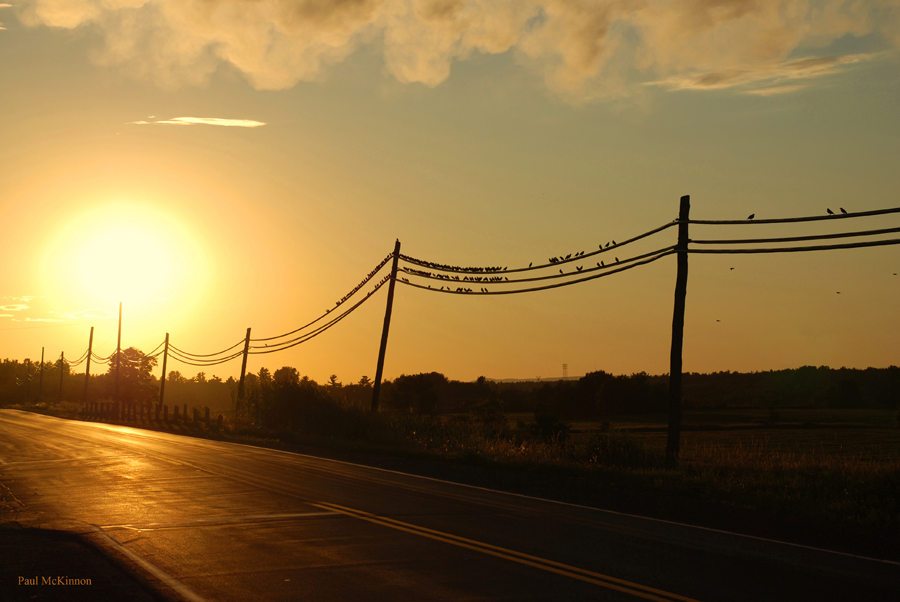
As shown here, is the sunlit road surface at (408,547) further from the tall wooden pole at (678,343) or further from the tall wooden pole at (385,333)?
the tall wooden pole at (385,333)

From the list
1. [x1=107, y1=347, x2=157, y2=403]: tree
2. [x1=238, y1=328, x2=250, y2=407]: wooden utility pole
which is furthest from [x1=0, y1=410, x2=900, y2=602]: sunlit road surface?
[x1=107, y1=347, x2=157, y2=403]: tree

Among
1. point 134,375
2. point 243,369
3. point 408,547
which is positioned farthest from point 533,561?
point 134,375

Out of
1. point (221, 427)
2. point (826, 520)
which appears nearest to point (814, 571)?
point (826, 520)

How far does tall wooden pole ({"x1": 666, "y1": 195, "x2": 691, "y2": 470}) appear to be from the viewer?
17859 mm

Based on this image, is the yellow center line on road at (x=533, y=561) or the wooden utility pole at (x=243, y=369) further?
the wooden utility pole at (x=243, y=369)

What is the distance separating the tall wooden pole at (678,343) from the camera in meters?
17.9

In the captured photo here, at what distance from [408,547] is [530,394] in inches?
4072

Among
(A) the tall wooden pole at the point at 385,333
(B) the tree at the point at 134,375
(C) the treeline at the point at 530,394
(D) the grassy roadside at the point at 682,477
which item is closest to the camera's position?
(D) the grassy roadside at the point at 682,477

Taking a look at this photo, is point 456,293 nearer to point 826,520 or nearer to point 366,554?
point 826,520

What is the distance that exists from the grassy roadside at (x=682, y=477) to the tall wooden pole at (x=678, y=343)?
0.56 meters

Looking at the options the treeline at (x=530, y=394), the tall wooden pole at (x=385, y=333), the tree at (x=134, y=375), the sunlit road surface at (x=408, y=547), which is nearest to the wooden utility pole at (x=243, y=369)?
the treeline at (x=530, y=394)

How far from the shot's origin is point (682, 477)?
15.2 metres

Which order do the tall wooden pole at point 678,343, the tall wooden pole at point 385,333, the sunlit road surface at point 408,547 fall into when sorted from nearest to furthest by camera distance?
1. the sunlit road surface at point 408,547
2. the tall wooden pole at point 678,343
3. the tall wooden pole at point 385,333

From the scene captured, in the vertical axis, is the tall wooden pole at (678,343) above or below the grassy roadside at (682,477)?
above
